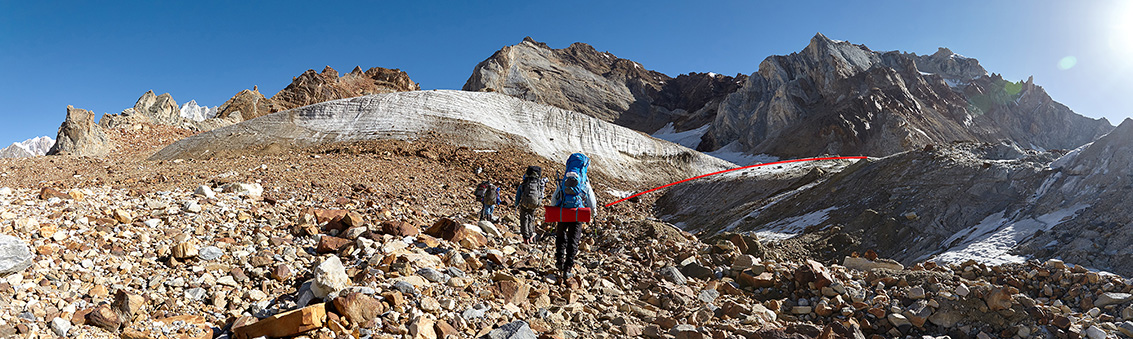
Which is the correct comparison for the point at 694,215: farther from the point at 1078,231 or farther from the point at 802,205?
the point at 1078,231

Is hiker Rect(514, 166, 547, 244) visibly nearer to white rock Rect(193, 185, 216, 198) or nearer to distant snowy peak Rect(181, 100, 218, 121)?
white rock Rect(193, 185, 216, 198)

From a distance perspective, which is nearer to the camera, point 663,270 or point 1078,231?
point 663,270

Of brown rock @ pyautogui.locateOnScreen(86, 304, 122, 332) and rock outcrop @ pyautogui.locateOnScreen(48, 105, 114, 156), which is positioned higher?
rock outcrop @ pyautogui.locateOnScreen(48, 105, 114, 156)

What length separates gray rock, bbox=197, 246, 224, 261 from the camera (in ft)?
15.3

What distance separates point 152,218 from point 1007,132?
84351mm

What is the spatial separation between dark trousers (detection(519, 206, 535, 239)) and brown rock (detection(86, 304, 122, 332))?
17.2 ft

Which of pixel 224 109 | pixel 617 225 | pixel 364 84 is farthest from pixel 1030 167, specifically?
pixel 364 84

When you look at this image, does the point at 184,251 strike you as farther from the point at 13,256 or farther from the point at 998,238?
the point at 998,238

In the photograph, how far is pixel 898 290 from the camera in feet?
19.6

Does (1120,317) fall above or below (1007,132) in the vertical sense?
below

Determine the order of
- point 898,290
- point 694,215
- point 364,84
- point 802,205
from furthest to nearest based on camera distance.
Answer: point 364,84, point 694,215, point 802,205, point 898,290

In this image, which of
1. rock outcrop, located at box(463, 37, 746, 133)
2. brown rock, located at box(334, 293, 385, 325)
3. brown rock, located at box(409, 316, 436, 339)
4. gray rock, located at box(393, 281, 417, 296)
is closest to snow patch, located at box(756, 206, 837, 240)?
gray rock, located at box(393, 281, 417, 296)

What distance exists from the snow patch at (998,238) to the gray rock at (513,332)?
7.63 m

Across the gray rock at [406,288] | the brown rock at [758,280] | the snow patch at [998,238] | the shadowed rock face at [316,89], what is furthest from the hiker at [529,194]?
the shadowed rock face at [316,89]
